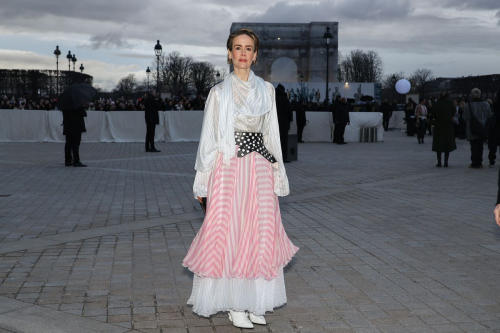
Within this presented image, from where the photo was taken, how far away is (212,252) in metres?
4.15

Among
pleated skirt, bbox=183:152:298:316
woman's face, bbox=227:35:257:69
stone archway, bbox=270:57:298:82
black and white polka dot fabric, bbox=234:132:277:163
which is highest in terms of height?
stone archway, bbox=270:57:298:82

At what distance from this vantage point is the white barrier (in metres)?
24.6

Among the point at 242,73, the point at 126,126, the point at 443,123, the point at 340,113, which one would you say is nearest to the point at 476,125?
the point at 443,123

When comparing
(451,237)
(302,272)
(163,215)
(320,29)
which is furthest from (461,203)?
(320,29)

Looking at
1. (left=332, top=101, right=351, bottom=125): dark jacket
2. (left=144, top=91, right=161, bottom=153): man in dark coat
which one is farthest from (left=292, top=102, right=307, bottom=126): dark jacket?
(left=144, top=91, right=161, bottom=153): man in dark coat

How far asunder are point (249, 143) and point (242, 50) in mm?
583

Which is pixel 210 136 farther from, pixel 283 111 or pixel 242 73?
pixel 283 111

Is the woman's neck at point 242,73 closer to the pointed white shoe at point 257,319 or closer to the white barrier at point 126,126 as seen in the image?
the pointed white shoe at point 257,319

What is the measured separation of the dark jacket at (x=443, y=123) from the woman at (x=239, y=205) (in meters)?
11.6

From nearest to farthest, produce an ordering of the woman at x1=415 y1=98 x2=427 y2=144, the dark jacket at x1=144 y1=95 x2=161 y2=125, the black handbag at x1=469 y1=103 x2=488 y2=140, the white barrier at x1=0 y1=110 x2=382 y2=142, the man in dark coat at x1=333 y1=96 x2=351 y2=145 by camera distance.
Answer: the black handbag at x1=469 y1=103 x2=488 y2=140
the dark jacket at x1=144 y1=95 x2=161 y2=125
the man in dark coat at x1=333 y1=96 x2=351 y2=145
the white barrier at x1=0 y1=110 x2=382 y2=142
the woman at x1=415 y1=98 x2=427 y2=144

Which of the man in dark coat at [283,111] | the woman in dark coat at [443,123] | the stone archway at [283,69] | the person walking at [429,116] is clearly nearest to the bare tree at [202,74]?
the stone archway at [283,69]

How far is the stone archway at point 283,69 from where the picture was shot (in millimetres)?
77125

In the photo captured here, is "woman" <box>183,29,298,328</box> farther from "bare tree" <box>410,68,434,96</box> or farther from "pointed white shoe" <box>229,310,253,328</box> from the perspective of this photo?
"bare tree" <box>410,68,434,96</box>

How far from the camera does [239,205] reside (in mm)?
4227
